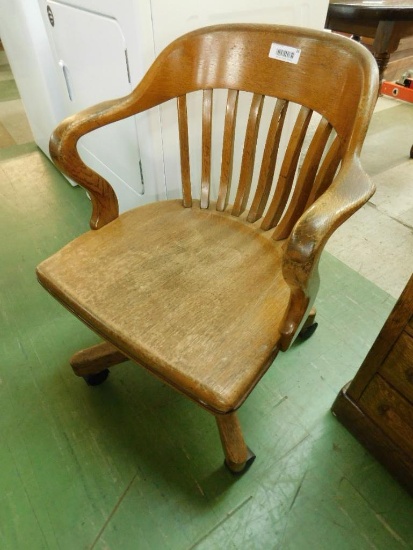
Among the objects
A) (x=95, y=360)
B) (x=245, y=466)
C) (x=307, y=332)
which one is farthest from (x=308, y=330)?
(x=95, y=360)

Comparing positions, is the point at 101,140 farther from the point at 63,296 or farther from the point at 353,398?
the point at 353,398

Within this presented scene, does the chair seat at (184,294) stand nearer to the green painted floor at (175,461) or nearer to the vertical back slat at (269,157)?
the vertical back slat at (269,157)

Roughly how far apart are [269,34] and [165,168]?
1.51 feet

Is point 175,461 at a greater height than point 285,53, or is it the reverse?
point 285,53

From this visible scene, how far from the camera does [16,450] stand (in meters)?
0.90

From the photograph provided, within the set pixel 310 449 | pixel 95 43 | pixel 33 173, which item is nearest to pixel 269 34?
pixel 95 43

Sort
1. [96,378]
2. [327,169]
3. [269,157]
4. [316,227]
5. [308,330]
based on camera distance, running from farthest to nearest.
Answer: [308,330]
[96,378]
[269,157]
[327,169]
[316,227]

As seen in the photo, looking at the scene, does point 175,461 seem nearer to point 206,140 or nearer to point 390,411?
point 390,411

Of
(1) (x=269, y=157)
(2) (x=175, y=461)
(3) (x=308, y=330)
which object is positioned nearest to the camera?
(1) (x=269, y=157)

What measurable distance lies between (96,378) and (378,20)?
1816 mm

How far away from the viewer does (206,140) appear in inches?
33.0

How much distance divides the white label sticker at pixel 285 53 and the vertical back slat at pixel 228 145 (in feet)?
0.38

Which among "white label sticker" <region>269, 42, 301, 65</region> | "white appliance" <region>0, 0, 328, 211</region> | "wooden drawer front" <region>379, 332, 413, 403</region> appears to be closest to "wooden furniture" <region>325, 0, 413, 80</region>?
"white appliance" <region>0, 0, 328, 211</region>

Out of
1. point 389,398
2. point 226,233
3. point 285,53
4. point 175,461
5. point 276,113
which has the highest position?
point 285,53
